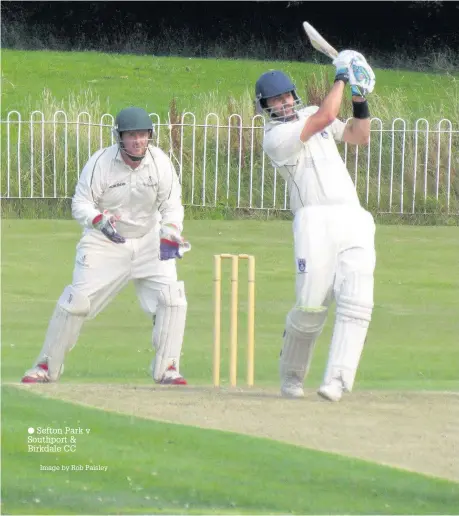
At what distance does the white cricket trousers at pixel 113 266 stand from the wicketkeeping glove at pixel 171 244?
0.26 metres

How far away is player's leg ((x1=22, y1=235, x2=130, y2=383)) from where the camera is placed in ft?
34.4

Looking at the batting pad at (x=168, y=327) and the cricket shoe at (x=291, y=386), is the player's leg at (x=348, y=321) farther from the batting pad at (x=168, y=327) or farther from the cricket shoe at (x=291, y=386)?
the batting pad at (x=168, y=327)

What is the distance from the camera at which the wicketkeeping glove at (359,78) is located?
9.55 m

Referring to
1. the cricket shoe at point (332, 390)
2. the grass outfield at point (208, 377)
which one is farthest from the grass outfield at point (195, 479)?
the cricket shoe at point (332, 390)

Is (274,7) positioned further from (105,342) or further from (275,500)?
(275,500)

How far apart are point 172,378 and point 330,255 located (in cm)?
165

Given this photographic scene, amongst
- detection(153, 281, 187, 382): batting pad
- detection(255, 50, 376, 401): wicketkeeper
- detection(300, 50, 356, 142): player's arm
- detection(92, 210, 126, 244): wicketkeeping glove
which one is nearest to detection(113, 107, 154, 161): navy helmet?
detection(92, 210, 126, 244): wicketkeeping glove

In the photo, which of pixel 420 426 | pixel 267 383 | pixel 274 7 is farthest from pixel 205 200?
pixel 274 7

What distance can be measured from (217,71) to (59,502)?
30275 millimetres

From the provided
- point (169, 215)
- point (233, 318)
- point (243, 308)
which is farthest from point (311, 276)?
point (243, 308)

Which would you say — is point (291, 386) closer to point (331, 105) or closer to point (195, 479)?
point (331, 105)

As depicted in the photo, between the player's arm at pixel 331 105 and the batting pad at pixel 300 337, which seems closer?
the player's arm at pixel 331 105

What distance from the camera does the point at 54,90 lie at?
3212 centimetres

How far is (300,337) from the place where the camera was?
9.60 m
